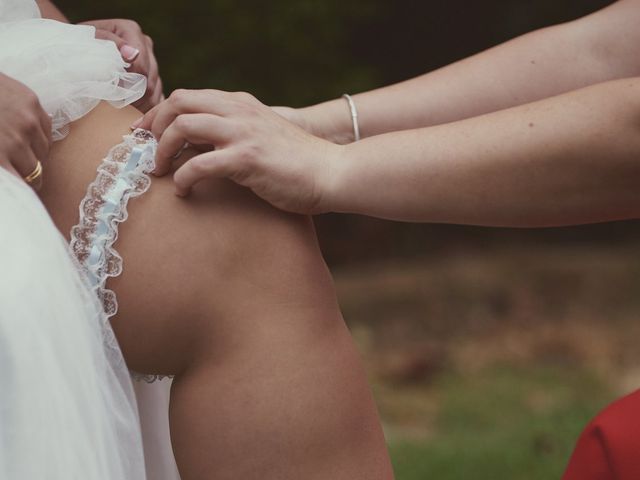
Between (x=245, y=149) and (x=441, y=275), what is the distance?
3190 millimetres

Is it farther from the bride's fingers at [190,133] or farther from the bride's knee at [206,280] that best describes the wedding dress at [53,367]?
the bride's fingers at [190,133]

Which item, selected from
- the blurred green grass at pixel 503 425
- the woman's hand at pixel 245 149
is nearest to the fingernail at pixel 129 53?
the woman's hand at pixel 245 149

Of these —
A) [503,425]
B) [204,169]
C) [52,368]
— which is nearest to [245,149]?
[204,169]

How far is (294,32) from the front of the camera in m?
4.28

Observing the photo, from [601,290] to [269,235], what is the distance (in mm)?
3192

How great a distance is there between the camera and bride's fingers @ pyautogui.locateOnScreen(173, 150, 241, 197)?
4.17 ft

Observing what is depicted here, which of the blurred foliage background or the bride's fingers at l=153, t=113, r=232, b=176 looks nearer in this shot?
the bride's fingers at l=153, t=113, r=232, b=176

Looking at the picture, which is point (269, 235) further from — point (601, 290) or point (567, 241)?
point (567, 241)

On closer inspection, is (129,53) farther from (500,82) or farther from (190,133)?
(500,82)

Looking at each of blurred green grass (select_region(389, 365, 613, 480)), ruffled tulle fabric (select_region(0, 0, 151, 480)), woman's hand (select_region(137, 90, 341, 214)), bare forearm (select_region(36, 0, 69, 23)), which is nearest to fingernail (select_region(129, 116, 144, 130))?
woman's hand (select_region(137, 90, 341, 214))

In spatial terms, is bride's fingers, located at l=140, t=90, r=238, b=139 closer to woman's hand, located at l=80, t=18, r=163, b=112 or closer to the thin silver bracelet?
woman's hand, located at l=80, t=18, r=163, b=112

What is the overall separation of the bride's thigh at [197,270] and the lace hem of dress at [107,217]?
12 millimetres

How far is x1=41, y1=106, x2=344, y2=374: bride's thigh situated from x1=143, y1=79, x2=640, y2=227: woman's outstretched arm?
0.13 ft

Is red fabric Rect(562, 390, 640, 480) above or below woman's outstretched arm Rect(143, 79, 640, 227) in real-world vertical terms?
below
